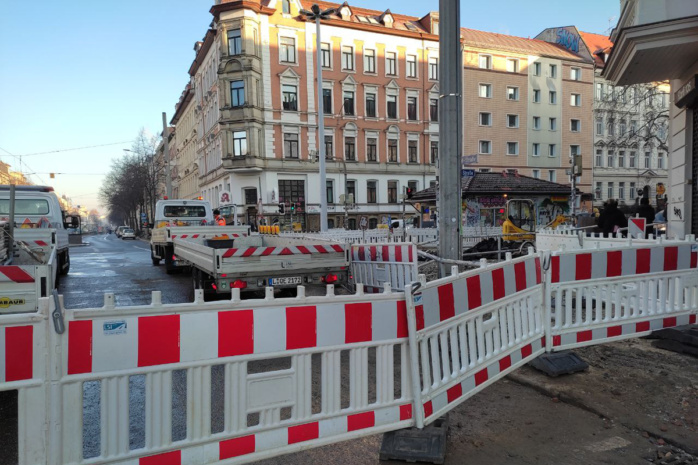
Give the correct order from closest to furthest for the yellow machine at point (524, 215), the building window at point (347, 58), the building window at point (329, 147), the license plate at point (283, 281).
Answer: the license plate at point (283, 281), the yellow machine at point (524, 215), the building window at point (329, 147), the building window at point (347, 58)

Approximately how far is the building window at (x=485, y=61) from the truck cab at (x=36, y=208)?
41125 mm

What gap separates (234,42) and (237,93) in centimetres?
396

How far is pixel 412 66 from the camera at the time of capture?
43.4 m

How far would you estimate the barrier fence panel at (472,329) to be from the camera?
3.33 m

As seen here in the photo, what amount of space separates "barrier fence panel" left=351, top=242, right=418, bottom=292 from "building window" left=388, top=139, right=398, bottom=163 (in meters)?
34.6

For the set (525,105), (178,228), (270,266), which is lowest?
(270,266)

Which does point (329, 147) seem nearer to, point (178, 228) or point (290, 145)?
point (290, 145)

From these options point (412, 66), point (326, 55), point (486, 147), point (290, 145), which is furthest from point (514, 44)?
point (290, 145)

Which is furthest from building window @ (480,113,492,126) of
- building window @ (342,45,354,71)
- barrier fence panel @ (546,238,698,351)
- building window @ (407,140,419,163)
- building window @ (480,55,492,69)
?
barrier fence panel @ (546,238,698,351)

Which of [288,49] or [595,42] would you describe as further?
[595,42]

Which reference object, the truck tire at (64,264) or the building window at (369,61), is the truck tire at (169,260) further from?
the building window at (369,61)

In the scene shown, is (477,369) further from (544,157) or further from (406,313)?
(544,157)

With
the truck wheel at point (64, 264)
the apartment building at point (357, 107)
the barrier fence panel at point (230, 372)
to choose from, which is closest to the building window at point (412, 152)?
the apartment building at point (357, 107)

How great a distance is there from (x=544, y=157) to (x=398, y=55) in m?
18.4
